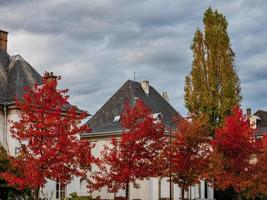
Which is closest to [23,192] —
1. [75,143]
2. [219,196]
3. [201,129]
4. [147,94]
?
[75,143]

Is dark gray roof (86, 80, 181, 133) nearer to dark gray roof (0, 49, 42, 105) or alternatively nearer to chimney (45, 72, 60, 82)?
dark gray roof (0, 49, 42, 105)

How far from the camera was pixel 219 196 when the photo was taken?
70.6m

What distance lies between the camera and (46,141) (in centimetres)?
3766

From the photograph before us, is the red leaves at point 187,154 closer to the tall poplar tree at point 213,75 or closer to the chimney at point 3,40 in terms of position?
the tall poplar tree at point 213,75

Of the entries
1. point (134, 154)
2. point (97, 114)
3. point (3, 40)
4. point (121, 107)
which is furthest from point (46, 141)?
point (97, 114)

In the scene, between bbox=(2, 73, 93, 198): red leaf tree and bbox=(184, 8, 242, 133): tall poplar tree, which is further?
bbox=(184, 8, 242, 133): tall poplar tree

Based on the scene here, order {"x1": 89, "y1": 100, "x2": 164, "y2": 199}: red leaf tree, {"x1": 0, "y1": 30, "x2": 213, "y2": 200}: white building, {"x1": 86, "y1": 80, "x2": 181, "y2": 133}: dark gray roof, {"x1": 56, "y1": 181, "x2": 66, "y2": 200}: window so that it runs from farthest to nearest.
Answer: {"x1": 86, "y1": 80, "x2": 181, "y2": 133}: dark gray roof < {"x1": 56, "y1": 181, "x2": 66, "y2": 200}: window < {"x1": 0, "y1": 30, "x2": 213, "y2": 200}: white building < {"x1": 89, "y1": 100, "x2": 164, "y2": 199}: red leaf tree

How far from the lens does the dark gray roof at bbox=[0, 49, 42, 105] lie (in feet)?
159

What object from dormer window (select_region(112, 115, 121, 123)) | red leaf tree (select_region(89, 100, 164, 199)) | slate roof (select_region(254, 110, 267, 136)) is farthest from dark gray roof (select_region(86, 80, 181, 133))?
slate roof (select_region(254, 110, 267, 136))

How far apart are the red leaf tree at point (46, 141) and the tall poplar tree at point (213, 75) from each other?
2902cm

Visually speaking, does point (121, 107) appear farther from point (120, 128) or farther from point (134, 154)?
point (134, 154)

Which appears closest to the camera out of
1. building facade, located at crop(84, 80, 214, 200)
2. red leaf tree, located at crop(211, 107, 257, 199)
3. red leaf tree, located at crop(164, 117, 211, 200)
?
red leaf tree, located at crop(164, 117, 211, 200)

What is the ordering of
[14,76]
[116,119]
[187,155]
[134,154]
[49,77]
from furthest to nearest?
[116,119] → [187,155] → [14,76] → [134,154] → [49,77]

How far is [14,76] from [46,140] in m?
14.3
